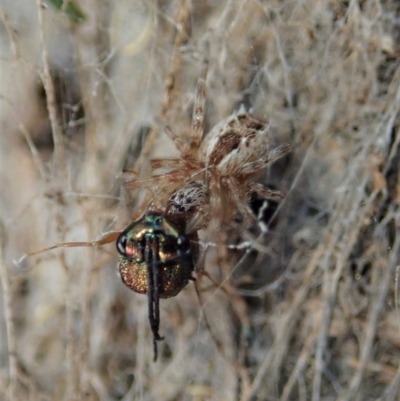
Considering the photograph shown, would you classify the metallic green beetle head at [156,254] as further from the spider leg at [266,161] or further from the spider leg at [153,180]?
the spider leg at [266,161]

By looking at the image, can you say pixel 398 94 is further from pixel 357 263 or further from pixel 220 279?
pixel 220 279

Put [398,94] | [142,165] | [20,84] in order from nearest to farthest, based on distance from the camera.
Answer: [398,94]
[142,165]
[20,84]

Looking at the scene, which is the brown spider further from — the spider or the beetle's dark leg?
the beetle's dark leg

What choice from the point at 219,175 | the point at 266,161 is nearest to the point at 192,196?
the point at 219,175

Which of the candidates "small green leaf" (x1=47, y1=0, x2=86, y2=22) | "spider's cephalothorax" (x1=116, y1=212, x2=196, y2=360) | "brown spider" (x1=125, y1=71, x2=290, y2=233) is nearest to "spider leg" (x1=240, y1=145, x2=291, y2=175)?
"brown spider" (x1=125, y1=71, x2=290, y2=233)

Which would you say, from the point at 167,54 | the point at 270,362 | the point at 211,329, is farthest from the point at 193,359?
the point at 167,54

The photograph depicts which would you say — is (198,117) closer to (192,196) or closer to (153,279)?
(192,196)
